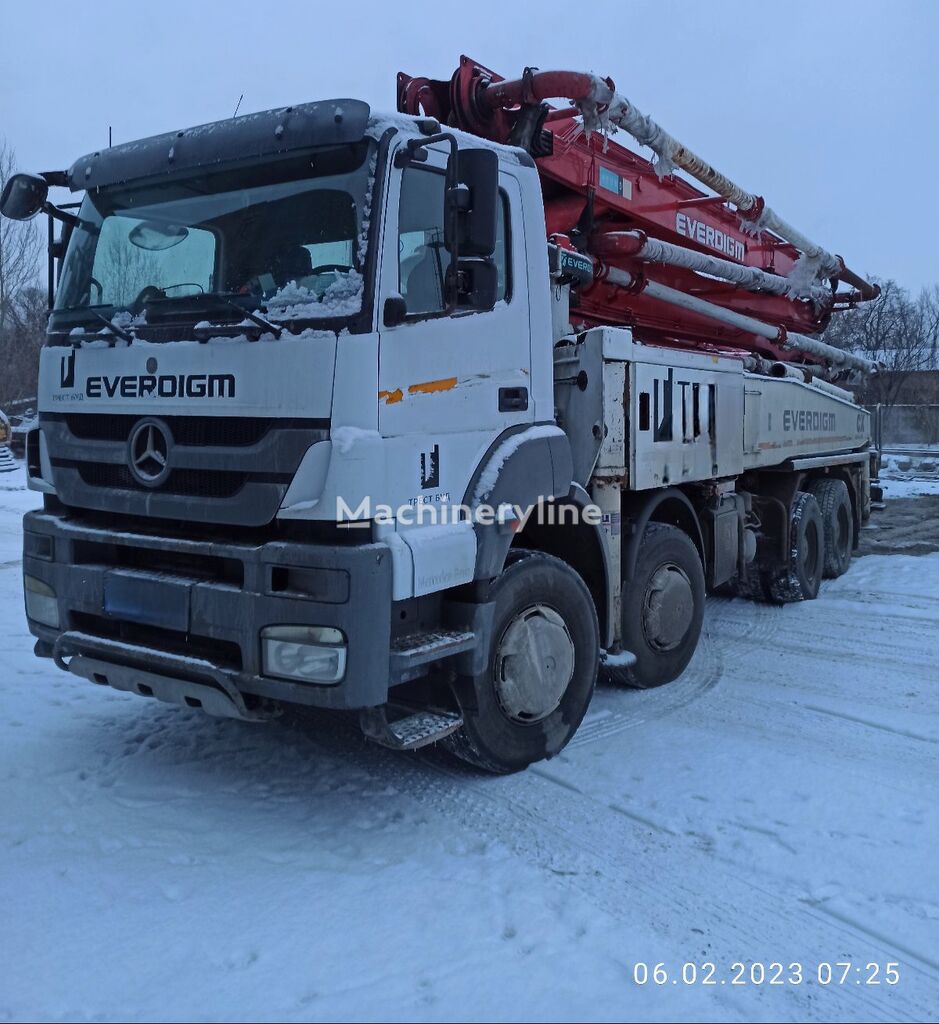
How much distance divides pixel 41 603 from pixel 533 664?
235 cm

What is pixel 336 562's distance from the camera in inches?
133

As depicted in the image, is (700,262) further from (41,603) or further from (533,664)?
(41,603)

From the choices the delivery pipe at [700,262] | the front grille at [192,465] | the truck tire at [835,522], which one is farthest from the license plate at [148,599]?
the truck tire at [835,522]

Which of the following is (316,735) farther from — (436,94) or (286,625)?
(436,94)

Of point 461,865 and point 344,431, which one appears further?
point 461,865

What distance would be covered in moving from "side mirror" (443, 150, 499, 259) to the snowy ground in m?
2.45

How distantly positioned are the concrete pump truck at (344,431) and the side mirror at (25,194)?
0.01 m

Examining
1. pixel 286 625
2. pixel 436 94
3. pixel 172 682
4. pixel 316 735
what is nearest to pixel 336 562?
pixel 286 625

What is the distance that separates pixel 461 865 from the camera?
353 centimetres

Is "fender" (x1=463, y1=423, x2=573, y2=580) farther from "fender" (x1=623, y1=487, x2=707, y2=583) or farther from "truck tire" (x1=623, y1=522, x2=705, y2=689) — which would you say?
"truck tire" (x1=623, y1=522, x2=705, y2=689)

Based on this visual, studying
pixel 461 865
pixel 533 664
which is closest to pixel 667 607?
pixel 533 664
